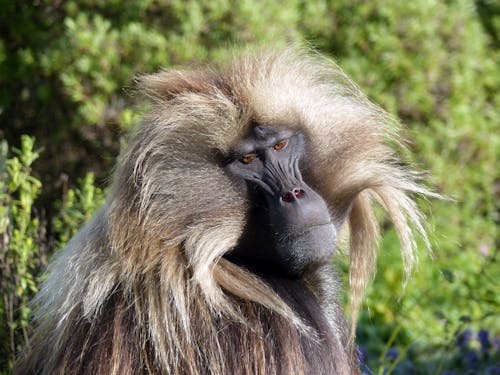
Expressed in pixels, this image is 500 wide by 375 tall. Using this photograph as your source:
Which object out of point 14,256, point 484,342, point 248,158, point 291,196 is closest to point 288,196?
point 291,196

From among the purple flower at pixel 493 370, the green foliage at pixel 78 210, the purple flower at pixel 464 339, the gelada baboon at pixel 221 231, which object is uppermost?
the gelada baboon at pixel 221 231

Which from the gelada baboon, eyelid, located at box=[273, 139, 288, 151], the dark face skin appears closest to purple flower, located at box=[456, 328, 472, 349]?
the gelada baboon

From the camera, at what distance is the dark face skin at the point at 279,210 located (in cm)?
323

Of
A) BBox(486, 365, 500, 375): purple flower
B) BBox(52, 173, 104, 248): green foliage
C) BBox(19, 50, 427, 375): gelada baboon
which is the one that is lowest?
BBox(486, 365, 500, 375): purple flower

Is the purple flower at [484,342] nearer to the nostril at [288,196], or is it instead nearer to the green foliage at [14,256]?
the nostril at [288,196]

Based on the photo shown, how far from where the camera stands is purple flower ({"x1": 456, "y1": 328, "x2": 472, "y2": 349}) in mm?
5039

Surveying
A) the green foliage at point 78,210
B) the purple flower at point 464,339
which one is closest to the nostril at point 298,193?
the green foliage at point 78,210

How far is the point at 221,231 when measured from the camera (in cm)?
325

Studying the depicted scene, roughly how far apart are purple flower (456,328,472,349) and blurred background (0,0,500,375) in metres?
0.01

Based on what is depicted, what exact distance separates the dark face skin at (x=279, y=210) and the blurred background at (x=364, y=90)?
6.51 ft

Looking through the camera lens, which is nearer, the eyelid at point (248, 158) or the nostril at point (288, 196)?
the nostril at point (288, 196)

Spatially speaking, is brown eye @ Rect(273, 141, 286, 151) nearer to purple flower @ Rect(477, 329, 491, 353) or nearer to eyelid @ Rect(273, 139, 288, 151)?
eyelid @ Rect(273, 139, 288, 151)

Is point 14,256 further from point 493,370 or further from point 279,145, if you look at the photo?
point 493,370

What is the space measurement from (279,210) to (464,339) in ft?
7.55
